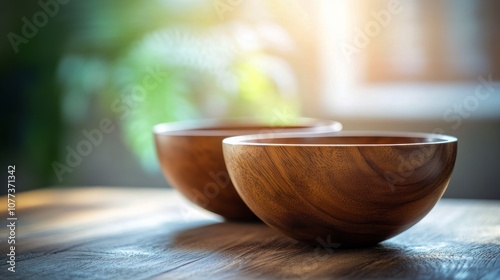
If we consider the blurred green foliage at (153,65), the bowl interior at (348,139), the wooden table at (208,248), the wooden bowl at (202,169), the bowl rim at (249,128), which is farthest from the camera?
the blurred green foliage at (153,65)

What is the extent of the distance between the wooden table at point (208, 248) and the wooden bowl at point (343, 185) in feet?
0.10

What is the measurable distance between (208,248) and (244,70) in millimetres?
1563

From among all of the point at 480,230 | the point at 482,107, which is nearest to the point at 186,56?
the point at 482,107

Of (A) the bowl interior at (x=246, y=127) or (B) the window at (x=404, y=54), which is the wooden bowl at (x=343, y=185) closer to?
(A) the bowl interior at (x=246, y=127)

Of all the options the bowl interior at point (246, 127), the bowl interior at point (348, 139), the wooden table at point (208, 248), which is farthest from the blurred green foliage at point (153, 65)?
the bowl interior at point (348, 139)

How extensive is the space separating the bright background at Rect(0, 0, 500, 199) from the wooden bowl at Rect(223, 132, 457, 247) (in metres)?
1.46

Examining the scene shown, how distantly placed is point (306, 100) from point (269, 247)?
158 centimetres

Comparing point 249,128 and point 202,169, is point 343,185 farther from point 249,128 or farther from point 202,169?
point 249,128

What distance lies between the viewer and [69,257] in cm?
88

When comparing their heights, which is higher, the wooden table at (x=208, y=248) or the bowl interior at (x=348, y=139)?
the bowl interior at (x=348, y=139)

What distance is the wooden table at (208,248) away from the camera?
79 centimetres

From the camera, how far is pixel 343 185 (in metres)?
0.82

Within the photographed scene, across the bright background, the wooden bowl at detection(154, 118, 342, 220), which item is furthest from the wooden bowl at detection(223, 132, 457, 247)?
the bright background

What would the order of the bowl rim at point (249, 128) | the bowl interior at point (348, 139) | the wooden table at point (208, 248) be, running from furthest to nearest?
the bowl rim at point (249, 128)
the bowl interior at point (348, 139)
the wooden table at point (208, 248)
